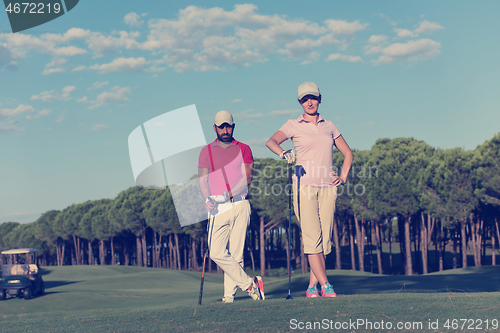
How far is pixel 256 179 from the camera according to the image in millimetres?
47250

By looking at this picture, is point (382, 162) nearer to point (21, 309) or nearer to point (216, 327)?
point (21, 309)

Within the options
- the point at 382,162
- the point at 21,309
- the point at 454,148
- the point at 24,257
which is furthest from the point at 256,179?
the point at 21,309

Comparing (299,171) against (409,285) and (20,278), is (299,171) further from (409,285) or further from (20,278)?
(20,278)

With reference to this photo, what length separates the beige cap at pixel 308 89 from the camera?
7234 mm

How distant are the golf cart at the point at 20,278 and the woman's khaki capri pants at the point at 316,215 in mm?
23312

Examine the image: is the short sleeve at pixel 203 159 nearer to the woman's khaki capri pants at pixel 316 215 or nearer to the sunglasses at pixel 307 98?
the woman's khaki capri pants at pixel 316 215

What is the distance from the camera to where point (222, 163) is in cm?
754

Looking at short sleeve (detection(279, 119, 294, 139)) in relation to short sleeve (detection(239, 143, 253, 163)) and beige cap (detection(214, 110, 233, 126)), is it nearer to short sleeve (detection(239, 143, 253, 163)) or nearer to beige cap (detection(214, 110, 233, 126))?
short sleeve (detection(239, 143, 253, 163))

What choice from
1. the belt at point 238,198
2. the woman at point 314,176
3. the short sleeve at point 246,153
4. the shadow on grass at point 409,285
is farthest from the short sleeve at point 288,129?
the shadow on grass at point 409,285

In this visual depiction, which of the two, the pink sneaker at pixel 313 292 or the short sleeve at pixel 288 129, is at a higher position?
the short sleeve at pixel 288 129

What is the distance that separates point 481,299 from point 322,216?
2455 mm

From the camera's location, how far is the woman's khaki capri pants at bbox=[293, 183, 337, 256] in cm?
715

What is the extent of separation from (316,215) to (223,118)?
2.08 m

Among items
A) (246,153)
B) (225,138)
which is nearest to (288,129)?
(246,153)
